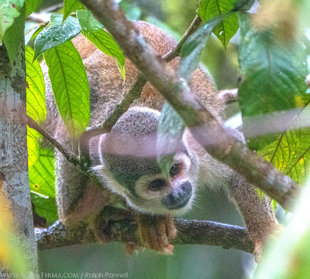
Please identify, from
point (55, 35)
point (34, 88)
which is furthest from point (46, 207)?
point (55, 35)

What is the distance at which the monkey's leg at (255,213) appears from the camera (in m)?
2.60

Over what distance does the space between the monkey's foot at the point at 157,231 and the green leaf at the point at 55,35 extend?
1516 mm

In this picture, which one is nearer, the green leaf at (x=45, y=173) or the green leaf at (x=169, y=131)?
the green leaf at (x=169, y=131)

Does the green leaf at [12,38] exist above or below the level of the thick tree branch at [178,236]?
above

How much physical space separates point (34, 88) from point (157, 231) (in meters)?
1.17

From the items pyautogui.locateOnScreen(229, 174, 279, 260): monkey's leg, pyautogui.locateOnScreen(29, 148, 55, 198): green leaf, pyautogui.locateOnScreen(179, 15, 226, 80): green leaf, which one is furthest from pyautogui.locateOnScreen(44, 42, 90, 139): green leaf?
pyautogui.locateOnScreen(29, 148, 55, 198): green leaf

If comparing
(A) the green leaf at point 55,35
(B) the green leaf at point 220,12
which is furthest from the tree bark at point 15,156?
(B) the green leaf at point 220,12

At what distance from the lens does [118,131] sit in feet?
7.76

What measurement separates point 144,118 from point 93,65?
0.94 m

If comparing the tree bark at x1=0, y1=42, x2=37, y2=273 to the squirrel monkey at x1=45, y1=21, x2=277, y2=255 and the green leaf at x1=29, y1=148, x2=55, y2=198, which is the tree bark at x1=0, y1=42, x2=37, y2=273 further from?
the green leaf at x1=29, y1=148, x2=55, y2=198

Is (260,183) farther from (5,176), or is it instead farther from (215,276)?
(215,276)

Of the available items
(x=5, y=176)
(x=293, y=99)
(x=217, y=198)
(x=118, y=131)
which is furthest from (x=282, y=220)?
(x=293, y=99)

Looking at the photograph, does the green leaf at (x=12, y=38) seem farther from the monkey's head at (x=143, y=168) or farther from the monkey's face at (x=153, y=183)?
the monkey's face at (x=153, y=183)

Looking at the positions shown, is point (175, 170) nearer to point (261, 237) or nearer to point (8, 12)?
point (261, 237)
